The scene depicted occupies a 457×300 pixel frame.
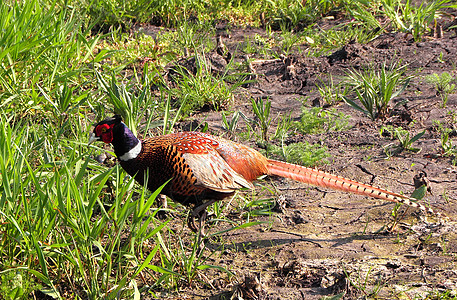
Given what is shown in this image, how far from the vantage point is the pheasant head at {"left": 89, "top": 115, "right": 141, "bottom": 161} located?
331 centimetres

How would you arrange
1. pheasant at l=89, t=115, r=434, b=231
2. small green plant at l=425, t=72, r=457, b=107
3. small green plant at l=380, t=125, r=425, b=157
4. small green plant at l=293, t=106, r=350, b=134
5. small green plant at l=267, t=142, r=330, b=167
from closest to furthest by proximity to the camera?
pheasant at l=89, t=115, r=434, b=231, small green plant at l=267, t=142, r=330, b=167, small green plant at l=380, t=125, r=425, b=157, small green plant at l=293, t=106, r=350, b=134, small green plant at l=425, t=72, r=457, b=107

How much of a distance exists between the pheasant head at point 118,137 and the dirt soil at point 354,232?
2.39 ft

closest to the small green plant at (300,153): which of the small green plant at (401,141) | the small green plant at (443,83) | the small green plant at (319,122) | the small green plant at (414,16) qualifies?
the small green plant at (319,122)

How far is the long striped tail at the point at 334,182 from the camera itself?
3.32 meters

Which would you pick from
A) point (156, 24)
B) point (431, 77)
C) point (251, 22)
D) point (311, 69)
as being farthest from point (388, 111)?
point (156, 24)

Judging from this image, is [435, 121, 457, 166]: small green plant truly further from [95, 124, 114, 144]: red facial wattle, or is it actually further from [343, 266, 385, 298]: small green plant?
[95, 124, 114, 144]: red facial wattle

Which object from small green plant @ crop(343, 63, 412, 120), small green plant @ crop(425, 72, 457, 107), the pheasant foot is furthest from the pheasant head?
small green plant @ crop(425, 72, 457, 107)

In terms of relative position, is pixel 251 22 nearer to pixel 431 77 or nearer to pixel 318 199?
pixel 431 77

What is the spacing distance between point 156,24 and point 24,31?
9.57 feet

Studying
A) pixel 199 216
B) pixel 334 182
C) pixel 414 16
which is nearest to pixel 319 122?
pixel 334 182

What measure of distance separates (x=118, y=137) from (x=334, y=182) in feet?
4.30

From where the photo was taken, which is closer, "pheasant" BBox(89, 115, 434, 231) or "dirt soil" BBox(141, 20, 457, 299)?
"dirt soil" BBox(141, 20, 457, 299)

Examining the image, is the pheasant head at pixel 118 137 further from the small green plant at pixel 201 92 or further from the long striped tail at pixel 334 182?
the small green plant at pixel 201 92

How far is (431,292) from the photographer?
2.78 meters
